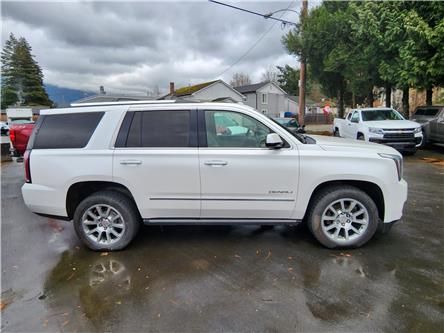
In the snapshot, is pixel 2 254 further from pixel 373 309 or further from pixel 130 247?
pixel 373 309

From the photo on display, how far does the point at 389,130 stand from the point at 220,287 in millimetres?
9950

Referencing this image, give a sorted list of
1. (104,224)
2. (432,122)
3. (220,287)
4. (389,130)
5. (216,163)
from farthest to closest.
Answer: (432,122) → (389,130) → (104,224) → (216,163) → (220,287)

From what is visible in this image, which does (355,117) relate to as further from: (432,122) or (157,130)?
(157,130)

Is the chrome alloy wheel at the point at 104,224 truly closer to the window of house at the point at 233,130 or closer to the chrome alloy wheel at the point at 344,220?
the window of house at the point at 233,130

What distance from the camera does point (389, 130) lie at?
10.8 meters

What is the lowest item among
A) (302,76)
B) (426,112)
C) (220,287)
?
(220,287)

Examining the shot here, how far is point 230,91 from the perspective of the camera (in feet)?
127

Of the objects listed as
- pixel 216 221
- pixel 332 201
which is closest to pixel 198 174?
pixel 216 221

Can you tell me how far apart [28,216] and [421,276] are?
6091 mm

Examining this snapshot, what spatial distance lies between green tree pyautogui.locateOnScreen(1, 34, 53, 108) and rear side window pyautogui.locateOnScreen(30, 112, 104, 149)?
2855 inches

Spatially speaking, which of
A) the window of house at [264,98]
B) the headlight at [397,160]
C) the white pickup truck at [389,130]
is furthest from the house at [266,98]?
the headlight at [397,160]

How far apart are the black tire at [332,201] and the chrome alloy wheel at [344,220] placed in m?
0.04

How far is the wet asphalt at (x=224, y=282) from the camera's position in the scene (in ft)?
8.86

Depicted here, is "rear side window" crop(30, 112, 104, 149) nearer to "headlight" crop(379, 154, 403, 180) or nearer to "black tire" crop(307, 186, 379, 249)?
"black tire" crop(307, 186, 379, 249)
